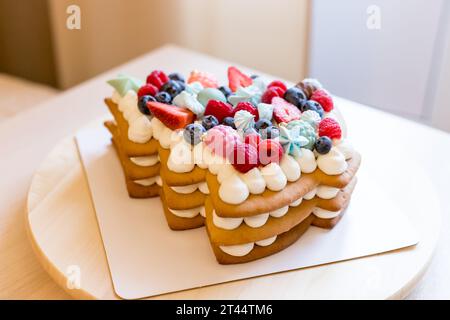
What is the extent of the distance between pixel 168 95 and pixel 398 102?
3.40 feet

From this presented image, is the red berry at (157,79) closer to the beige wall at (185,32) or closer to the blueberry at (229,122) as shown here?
the blueberry at (229,122)

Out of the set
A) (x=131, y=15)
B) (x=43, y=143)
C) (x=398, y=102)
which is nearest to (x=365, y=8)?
(x=398, y=102)

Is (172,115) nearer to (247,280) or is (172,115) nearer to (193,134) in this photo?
(193,134)

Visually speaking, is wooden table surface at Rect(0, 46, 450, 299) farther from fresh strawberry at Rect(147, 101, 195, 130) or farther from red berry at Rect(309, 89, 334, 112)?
fresh strawberry at Rect(147, 101, 195, 130)

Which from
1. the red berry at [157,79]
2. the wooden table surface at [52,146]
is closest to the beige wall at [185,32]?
the wooden table surface at [52,146]

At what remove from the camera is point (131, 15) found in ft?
7.48

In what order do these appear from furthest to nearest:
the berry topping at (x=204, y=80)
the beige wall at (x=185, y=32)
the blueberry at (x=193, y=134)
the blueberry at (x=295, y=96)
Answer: the beige wall at (x=185, y=32)
the berry topping at (x=204, y=80)
the blueberry at (x=295, y=96)
the blueberry at (x=193, y=134)

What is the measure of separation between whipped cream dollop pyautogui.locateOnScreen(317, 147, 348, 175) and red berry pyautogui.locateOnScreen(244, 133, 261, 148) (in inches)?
4.5

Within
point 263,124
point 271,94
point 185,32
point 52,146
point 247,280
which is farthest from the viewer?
point 185,32

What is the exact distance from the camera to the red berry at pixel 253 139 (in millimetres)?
1031

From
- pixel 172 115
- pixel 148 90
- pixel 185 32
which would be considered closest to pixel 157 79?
pixel 148 90

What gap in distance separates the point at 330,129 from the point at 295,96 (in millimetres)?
133

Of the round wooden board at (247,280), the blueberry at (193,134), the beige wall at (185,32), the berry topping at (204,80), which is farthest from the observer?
the beige wall at (185,32)

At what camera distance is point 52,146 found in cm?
146
